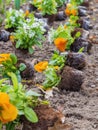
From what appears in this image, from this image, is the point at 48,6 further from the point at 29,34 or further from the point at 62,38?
the point at 29,34

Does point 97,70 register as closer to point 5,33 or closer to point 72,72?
point 72,72

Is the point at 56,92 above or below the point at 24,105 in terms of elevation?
below

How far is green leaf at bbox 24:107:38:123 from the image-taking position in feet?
7.64

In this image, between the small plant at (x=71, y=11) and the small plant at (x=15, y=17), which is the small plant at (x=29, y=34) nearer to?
the small plant at (x=15, y=17)

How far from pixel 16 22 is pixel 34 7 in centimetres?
213

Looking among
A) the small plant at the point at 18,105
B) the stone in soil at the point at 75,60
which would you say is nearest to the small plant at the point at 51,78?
the stone in soil at the point at 75,60

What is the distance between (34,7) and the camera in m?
7.52

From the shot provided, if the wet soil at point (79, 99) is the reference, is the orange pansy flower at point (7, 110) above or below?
above

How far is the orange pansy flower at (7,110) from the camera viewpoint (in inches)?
86.5

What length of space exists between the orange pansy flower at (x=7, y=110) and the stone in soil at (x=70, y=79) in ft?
4.85

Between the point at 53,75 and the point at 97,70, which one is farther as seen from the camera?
the point at 97,70

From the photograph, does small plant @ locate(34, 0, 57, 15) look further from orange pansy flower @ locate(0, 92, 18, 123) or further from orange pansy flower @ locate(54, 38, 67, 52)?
orange pansy flower @ locate(0, 92, 18, 123)

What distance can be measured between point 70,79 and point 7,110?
153cm

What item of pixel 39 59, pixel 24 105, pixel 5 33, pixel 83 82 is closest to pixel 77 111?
pixel 83 82
